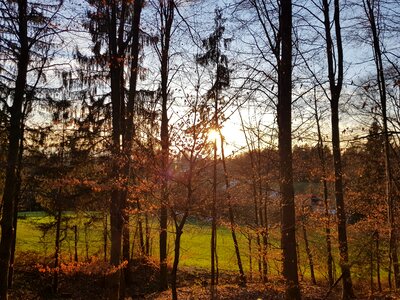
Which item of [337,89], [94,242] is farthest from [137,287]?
[337,89]

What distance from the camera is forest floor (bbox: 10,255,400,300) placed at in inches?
594

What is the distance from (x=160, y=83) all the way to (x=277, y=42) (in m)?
9.11

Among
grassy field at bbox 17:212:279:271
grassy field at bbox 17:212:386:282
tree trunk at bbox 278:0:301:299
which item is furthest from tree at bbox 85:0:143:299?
grassy field at bbox 17:212:279:271

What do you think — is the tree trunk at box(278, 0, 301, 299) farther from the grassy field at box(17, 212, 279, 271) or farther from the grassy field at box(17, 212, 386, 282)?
the grassy field at box(17, 212, 279, 271)

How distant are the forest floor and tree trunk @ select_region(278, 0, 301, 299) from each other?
749 cm

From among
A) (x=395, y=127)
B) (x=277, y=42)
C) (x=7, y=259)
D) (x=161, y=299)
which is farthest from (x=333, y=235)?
(x=7, y=259)

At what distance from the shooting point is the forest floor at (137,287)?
15.1 m

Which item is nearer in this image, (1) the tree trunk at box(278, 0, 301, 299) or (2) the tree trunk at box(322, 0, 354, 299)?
(1) the tree trunk at box(278, 0, 301, 299)

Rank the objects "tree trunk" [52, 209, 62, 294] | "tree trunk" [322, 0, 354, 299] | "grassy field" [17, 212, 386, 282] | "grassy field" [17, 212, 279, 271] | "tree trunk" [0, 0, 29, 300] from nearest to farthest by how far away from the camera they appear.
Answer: "tree trunk" [0, 0, 29, 300] < "tree trunk" [322, 0, 354, 299] < "grassy field" [17, 212, 386, 282] < "tree trunk" [52, 209, 62, 294] < "grassy field" [17, 212, 279, 271]

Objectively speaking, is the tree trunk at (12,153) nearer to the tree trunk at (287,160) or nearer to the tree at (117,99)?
the tree at (117,99)

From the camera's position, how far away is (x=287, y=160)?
7148 mm

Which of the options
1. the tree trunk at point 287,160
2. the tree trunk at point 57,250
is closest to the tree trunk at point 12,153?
the tree trunk at point 287,160

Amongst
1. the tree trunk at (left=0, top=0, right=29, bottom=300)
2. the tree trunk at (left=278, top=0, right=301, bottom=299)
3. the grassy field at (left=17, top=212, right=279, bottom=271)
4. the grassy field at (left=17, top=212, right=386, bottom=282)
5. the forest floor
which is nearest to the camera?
the tree trunk at (left=278, top=0, right=301, bottom=299)

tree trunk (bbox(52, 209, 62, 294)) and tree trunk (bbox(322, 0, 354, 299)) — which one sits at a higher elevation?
tree trunk (bbox(322, 0, 354, 299))
